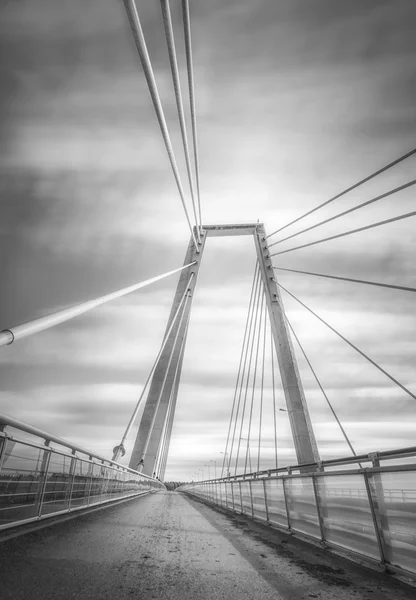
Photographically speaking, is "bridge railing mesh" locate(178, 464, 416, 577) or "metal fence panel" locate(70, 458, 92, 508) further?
"metal fence panel" locate(70, 458, 92, 508)

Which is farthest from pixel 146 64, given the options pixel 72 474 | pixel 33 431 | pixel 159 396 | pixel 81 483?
pixel 159 396

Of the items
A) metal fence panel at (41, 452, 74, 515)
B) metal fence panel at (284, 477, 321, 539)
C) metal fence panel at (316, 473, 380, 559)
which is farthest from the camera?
metal fence panel at (41, 452, 74, 515)

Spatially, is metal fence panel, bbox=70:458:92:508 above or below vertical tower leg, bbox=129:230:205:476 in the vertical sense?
below

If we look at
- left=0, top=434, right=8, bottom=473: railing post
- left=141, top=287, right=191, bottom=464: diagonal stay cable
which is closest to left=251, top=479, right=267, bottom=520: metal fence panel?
left=0, top=434, right=8, bottom=473: railing post

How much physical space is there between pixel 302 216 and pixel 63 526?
12.1 meters

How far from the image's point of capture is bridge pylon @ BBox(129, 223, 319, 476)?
16.2m

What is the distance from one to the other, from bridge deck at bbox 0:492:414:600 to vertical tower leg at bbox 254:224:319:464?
10.2 meters

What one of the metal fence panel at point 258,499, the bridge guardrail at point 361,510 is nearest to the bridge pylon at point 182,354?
the metal fence panel at point 258,499

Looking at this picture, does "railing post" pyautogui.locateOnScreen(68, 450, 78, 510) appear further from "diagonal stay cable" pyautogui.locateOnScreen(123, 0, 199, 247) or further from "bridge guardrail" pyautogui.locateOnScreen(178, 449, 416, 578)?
"diagonal stay cable" pyautogui.locateOnScreen(123, 0, 199, 247)

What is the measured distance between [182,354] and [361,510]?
22884 millimetres

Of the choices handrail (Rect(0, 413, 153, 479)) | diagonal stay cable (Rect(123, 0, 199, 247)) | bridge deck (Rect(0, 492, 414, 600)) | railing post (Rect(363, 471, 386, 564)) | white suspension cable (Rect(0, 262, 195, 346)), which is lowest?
bridge deck (Rect(0, 492, 414, 600))

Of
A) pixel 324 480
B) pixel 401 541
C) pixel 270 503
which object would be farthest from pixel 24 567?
pixel 270 503

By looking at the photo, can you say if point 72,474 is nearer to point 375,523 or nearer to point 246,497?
point 246,497

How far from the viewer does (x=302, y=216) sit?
14062 millimetres
